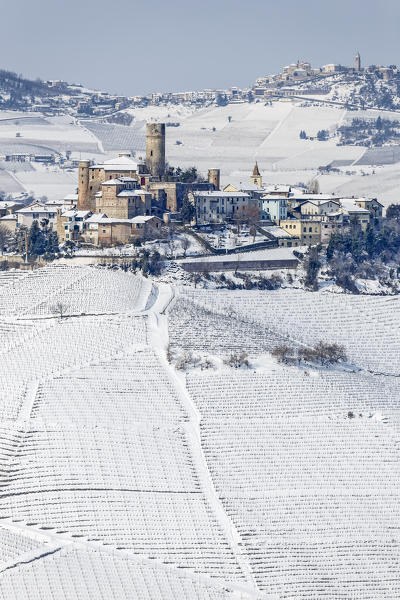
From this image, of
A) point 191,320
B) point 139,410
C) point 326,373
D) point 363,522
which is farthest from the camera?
point 191,320

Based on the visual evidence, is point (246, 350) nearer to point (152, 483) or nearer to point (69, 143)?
point (152, 483)

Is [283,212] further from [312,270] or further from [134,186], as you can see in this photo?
[312,270]

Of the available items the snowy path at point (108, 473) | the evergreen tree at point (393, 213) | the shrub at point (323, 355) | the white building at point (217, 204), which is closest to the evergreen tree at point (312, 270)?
the white building at point (217, 204)

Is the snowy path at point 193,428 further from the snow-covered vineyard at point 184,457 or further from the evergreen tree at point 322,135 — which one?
the evergreen tree at point 322,135

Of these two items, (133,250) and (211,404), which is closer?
(211,404)

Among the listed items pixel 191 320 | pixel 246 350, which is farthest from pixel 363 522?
pixel 191 320

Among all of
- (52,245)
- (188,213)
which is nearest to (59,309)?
(52,245)

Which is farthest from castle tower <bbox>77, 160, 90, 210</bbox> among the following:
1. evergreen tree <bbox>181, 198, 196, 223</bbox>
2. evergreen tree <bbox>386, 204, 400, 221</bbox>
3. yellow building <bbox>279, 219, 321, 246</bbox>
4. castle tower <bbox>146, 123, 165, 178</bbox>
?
evergreen tree <bbox>386, 204, 400, 221</bbox>
